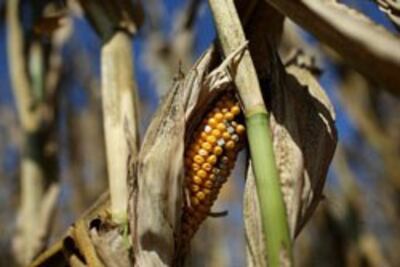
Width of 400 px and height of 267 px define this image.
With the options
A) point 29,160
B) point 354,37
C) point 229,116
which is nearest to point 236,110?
point 229,116

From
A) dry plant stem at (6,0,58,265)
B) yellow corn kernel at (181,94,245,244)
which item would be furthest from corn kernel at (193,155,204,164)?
dry plant stem at (6,0,58,265)

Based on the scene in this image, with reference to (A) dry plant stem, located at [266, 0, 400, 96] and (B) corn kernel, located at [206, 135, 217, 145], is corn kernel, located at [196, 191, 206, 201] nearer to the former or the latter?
(B) corn kernel, located at [206, 135, 217, 145]

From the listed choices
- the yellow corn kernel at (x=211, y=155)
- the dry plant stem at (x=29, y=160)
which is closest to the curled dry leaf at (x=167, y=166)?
the yellow corn kernel at (x=211, y=155)

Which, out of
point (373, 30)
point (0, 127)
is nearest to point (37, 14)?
point (373, 30)

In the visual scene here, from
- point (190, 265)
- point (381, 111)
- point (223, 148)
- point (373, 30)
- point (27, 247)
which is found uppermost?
point (373, 30)

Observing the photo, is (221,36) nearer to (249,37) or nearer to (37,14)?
(249,37)

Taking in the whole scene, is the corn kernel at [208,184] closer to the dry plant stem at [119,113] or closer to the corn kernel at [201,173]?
the corn kernel at [201,173]
